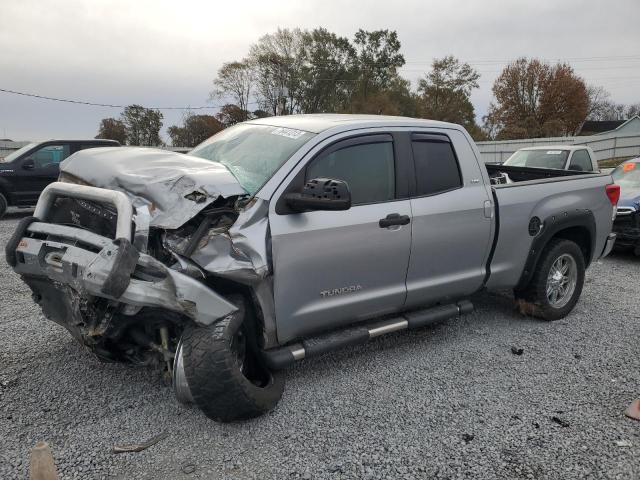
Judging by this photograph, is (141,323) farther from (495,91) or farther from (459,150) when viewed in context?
(495,91)

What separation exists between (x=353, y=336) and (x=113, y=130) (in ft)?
179

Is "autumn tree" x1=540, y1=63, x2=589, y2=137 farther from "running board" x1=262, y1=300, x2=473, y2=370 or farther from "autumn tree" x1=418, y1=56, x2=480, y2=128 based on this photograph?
"running board" x1=262, y1=300, x2=473, y2=370

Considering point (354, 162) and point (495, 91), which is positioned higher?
point (495, 91)

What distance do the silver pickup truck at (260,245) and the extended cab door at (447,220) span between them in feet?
0.04

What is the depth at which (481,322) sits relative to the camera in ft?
16.3

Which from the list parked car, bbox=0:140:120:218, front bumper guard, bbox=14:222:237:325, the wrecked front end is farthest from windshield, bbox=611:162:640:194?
parked car, bbox=0:140:120:218

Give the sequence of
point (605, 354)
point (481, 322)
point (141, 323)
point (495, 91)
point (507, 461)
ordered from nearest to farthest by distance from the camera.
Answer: point (507, 461), point (141, 323), point (605, 354), point (481, 322), point (495, 91)

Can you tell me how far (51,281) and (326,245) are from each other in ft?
5.56

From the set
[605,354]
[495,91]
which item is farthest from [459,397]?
[495,91]

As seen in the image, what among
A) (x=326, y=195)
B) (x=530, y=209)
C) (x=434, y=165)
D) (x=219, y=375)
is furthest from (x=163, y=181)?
(x=530, y=209)

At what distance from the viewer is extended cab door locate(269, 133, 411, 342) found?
10.3 ft

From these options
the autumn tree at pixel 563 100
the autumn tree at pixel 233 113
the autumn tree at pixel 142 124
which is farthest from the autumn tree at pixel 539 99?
the autumn tree at pixel 142 124

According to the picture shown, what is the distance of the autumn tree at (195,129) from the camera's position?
171ft

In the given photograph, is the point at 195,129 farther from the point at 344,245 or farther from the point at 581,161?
the point at 344,245
